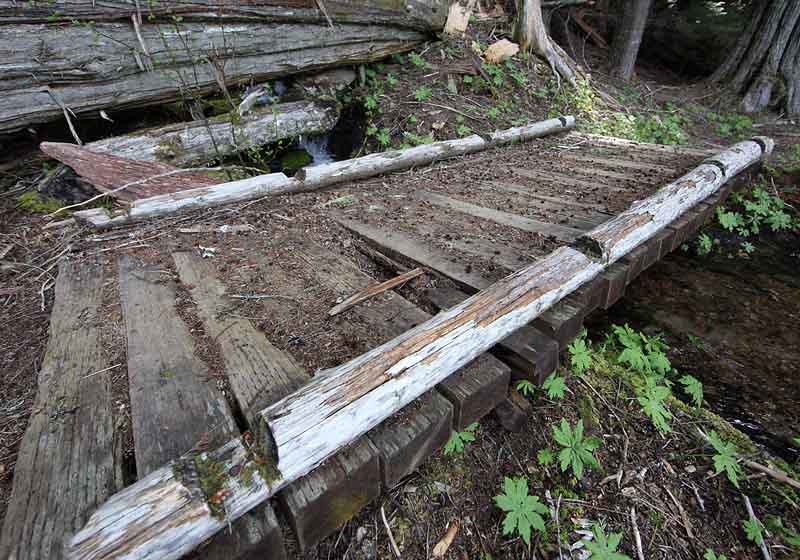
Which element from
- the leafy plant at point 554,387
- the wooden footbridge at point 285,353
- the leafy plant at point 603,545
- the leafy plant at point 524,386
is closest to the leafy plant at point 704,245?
the wooden footbridge at point 285,353

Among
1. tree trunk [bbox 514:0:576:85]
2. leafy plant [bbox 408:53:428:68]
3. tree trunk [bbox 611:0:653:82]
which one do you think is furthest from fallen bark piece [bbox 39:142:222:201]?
tree trunk [bbox 611:0:653:82]

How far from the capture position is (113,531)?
961mm

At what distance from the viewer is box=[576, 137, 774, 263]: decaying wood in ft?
8.13

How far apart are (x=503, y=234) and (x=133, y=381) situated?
2458mm

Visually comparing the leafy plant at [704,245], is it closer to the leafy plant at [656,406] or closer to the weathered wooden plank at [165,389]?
the leafy plant at [656,406]

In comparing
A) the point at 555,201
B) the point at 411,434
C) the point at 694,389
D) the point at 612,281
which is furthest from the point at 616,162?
the point at 411,434

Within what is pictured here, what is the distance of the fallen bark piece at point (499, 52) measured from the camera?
7453mm

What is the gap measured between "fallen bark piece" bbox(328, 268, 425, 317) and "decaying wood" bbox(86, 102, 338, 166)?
307 centimetres

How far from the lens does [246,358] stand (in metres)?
1.71

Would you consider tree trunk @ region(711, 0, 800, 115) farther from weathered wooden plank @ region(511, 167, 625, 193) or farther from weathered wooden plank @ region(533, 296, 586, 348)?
weathered wooden plank @ region(533, 296, 586, 348)

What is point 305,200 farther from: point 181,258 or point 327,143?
point 327,143

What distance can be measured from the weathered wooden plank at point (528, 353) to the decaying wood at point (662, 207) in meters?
0.77

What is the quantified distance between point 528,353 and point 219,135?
4.52 metres

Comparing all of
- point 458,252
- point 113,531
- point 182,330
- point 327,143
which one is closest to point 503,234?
point 458,252
